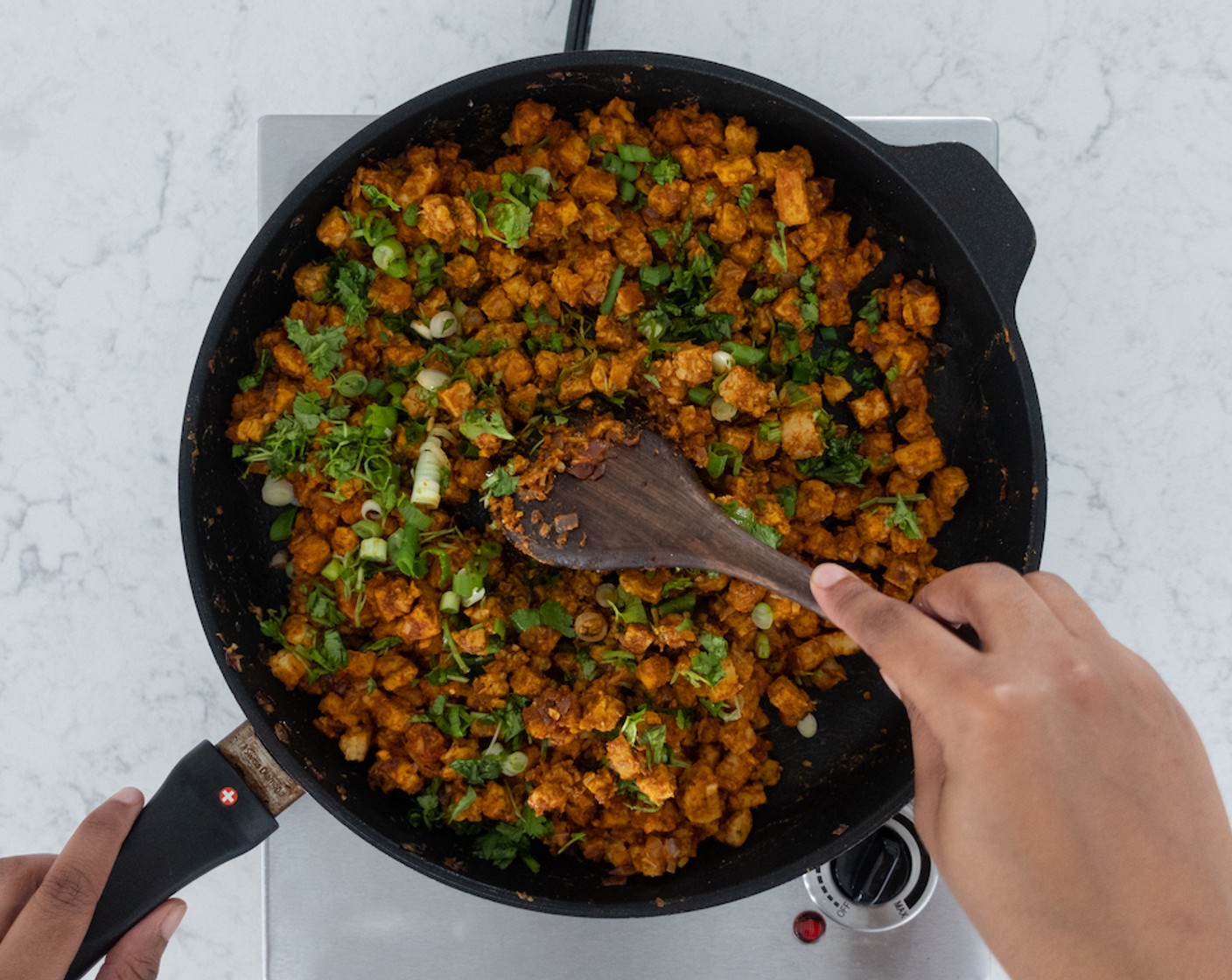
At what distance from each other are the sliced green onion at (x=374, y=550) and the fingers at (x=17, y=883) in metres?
0.80

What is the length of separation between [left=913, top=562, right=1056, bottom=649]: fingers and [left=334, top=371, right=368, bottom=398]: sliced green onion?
3.97 feet

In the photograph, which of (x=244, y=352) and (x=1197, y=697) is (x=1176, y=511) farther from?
(x=244, y=352)

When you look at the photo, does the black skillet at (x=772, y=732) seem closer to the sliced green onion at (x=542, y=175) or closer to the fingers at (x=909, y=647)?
the sliced green onion at (x=542, y=175)

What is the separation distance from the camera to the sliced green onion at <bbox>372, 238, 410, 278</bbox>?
6.61ft

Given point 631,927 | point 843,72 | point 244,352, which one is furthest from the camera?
point 843,72

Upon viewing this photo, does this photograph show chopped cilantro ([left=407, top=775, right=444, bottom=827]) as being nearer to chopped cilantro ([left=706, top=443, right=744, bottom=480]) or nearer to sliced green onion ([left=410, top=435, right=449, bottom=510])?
sliced green onion ([left=410, top=435, right=449, bottom=510])

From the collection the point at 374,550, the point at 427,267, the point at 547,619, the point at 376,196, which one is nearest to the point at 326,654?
the point at 374,550

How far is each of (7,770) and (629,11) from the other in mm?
2391

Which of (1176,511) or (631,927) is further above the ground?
(1176,511)

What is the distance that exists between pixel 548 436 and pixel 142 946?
120 cm

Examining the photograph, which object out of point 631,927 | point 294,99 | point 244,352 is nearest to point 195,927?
point 631,927

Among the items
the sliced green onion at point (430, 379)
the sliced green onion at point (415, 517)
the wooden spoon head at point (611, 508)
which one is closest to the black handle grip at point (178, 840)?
the sliced green onion at point (415, 517)

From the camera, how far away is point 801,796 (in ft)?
7.08

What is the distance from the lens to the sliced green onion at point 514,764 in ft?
6.61
